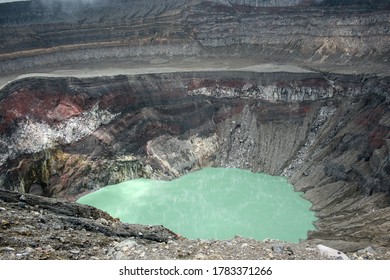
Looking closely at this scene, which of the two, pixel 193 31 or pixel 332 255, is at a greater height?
pixel 193 31

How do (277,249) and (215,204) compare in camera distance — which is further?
(215,204)

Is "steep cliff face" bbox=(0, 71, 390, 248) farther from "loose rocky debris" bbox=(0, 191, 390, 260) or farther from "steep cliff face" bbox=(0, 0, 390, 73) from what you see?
"loose rocky debris" bbox=(0, 191, 390, 260)

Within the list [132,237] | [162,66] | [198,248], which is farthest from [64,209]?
[162,66]

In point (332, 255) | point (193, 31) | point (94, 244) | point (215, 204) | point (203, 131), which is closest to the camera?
point (94, 244)

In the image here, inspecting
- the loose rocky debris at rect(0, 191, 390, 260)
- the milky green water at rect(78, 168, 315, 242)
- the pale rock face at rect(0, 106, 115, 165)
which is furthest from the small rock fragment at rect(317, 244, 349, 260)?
the pale rock face at rect(0, 106, 115, 165)

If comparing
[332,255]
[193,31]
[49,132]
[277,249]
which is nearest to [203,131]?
[49,132]

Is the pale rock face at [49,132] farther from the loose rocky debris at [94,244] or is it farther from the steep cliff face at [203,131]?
the loose rocky debris at [94,244]

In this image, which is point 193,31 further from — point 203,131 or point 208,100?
point 203,131
